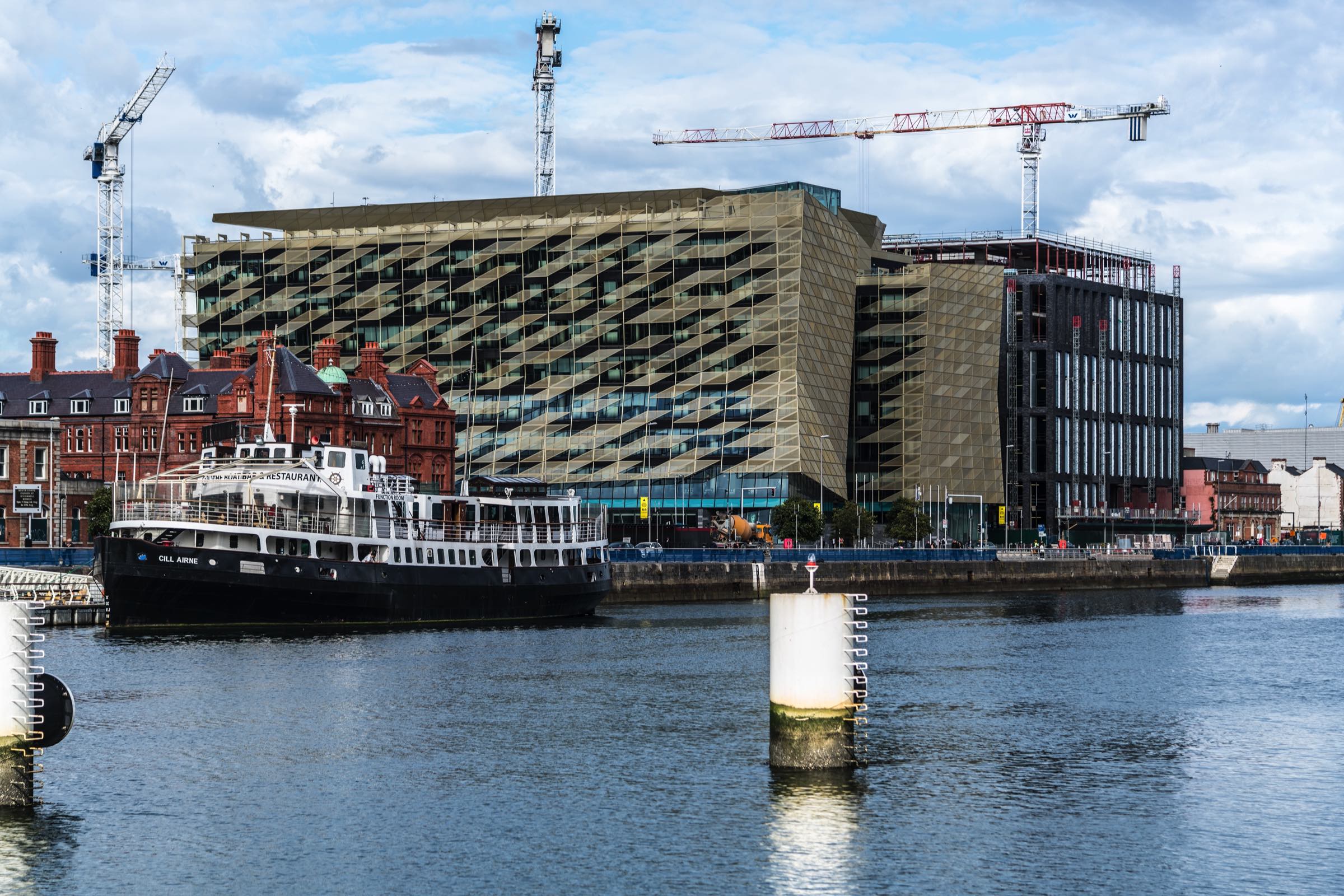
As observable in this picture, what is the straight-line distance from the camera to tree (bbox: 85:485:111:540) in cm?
13525

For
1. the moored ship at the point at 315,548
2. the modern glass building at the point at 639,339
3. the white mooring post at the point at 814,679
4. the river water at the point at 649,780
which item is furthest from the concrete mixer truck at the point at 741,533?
the white mooring post at the point at 814,679

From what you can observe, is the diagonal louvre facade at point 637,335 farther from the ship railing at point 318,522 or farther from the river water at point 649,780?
the river water at point 649,780

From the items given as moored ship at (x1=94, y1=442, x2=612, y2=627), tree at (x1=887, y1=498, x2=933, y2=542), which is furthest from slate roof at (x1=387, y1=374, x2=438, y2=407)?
moored ship at (x1=94, y1=442, x2=612, y2=627)

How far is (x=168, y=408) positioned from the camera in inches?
5812

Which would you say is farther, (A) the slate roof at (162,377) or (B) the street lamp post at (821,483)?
(B) the street lamp post at (821,483)

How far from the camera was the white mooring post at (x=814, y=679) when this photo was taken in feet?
134

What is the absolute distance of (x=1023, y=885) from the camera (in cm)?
3638

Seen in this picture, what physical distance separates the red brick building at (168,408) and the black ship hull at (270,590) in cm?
4656

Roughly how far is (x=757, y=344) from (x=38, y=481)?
7568 centimetres

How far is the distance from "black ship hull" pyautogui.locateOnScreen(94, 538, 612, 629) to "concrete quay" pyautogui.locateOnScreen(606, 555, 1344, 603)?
31610 mm

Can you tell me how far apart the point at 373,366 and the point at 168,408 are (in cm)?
2444

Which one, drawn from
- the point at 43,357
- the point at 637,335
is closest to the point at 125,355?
the point at 43,357

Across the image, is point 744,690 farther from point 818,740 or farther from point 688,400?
point 688,400

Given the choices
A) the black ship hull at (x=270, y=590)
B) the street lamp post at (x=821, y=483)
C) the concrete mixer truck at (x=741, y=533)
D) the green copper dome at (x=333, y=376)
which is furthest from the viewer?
the street lamp post at (x=821, y=483)
